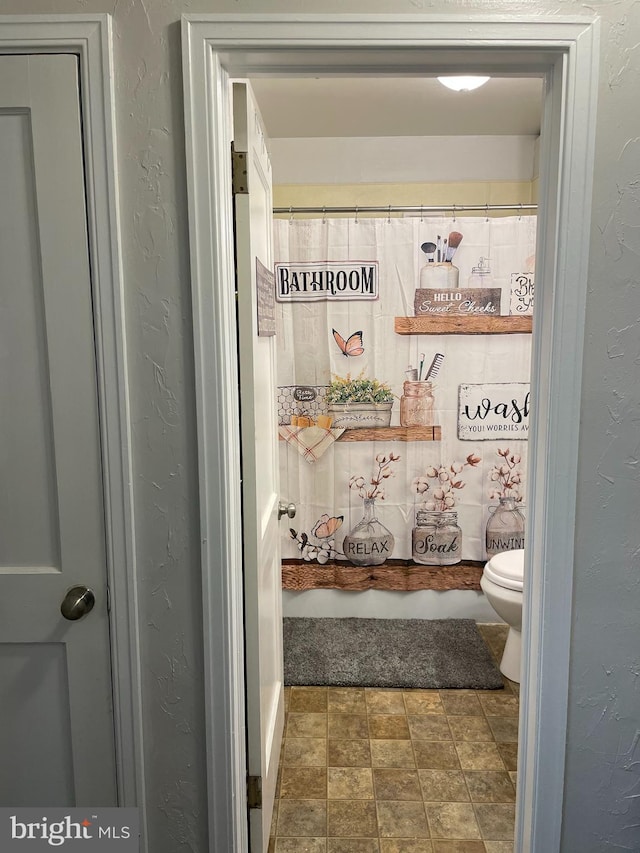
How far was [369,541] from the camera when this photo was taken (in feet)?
9.66

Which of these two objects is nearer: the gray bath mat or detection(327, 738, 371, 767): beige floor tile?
detection(327, 738, 371, 767): beige floor tile

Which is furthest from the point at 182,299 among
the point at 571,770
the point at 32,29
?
the point at 571,770

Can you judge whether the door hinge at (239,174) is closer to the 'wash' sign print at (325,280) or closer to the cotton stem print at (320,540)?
the 'wash' sign print at (325,280)

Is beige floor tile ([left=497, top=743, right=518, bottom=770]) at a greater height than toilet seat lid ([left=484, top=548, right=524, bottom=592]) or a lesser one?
lesser

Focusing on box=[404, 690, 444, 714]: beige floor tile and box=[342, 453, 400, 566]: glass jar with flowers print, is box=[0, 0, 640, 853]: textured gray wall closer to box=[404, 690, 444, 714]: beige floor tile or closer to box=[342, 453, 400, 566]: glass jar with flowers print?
box=[404, 690, 444, 714]: beige floor tile

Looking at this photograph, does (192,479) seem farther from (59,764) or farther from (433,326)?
(433,326)

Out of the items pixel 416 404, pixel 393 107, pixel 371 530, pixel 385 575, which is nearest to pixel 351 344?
pixel 416 404

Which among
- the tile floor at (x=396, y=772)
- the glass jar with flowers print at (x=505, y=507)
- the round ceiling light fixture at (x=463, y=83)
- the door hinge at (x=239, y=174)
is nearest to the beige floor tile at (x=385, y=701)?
the tile floor at (x=396, y=772)

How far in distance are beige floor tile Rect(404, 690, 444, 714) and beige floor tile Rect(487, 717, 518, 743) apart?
0.20 metres

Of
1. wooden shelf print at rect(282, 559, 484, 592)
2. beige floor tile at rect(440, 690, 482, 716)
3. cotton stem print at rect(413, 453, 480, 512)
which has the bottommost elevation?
beige floor tile at rect(440, 690, 482, 716)

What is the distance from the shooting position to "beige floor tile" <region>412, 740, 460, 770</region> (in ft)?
6.74

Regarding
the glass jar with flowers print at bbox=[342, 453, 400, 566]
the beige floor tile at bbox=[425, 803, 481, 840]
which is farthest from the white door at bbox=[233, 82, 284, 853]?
the glass jar with flowers print at bbox=[342, 453, 400, 566]

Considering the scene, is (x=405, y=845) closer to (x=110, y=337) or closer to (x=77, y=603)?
(x=77, y=603)

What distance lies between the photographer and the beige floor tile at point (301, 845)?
5.63 feet
